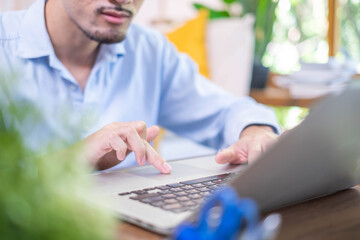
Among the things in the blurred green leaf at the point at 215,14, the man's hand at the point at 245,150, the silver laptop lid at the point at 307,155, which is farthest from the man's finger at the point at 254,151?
the blurred green leaf at the point at 215,14

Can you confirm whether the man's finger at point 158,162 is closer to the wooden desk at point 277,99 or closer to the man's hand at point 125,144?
the man's hand at point 125,144

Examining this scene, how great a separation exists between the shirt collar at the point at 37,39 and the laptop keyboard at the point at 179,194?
67 centimetres

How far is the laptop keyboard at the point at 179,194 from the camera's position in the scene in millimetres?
479

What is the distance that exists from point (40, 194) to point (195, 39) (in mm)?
2043

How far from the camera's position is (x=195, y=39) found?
222 centimetres

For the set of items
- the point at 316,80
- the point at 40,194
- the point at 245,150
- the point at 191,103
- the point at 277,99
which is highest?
the point at 40,194

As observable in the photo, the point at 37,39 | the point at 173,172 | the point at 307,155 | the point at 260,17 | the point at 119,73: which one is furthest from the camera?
the point at 260,17

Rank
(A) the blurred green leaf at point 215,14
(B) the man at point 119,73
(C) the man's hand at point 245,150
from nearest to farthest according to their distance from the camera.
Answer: (C) the man's hand at point 245,150
(B) the man at point 119,73
(A) the blurred green leaf at point 215,14

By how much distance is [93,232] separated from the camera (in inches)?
9.3

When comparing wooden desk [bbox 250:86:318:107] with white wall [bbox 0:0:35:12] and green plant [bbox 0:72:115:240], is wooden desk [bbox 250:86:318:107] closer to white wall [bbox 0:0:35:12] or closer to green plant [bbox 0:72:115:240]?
white wall [bbox 0:0:35:12]

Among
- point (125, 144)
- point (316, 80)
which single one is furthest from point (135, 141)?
point (316, 80)

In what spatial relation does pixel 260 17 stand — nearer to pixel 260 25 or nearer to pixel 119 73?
pixel 260 25

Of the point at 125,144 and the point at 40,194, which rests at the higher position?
the point at 40,194

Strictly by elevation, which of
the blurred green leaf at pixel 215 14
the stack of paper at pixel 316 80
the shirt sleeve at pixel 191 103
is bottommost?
the stack of paper at pixel 316 80
